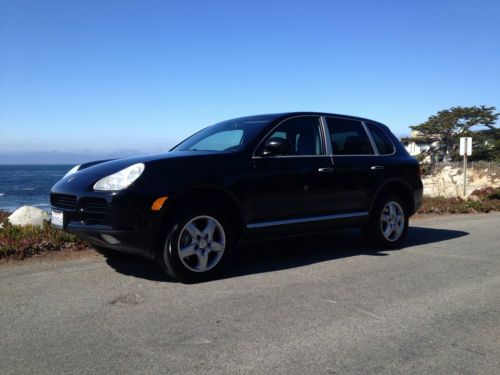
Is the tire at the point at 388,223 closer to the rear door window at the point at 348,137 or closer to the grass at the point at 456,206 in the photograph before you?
the rear door window at the point at 348,137

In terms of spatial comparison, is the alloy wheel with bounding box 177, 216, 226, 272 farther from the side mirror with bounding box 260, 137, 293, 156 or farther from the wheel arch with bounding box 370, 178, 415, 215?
the wheel arch with bounding box 370, 178, 415, 215

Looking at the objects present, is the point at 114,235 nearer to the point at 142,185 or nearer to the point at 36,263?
the point at 142,185

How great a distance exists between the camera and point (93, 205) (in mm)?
4414

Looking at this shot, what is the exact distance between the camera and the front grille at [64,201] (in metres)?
4.59

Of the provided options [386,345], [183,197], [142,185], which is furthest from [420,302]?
[142,185]

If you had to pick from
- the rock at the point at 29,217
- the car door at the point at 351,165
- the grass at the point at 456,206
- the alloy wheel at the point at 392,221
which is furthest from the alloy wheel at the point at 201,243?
the grass at the point at 456,206

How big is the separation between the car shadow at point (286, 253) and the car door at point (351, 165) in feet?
2.29

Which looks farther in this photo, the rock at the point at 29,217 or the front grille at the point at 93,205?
the rock at the point at 29,217

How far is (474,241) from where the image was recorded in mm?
7453

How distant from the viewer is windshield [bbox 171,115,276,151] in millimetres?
5285

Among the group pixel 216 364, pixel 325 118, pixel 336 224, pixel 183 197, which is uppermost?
pixel 325 118

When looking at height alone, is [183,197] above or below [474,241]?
above

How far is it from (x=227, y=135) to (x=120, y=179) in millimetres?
1624

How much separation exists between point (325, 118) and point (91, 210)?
3.11 meters
